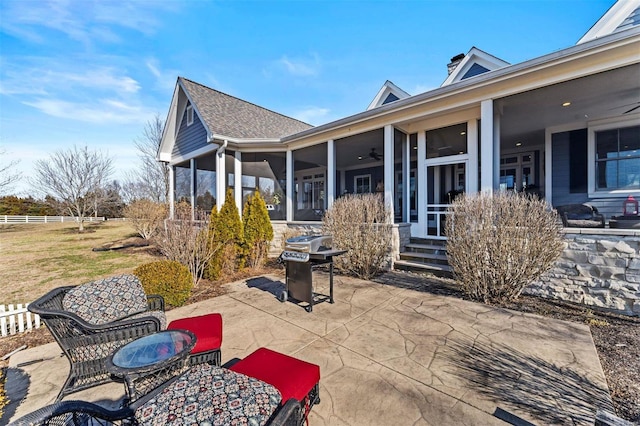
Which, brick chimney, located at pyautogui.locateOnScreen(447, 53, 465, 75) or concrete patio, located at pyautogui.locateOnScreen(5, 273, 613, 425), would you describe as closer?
concrete patio, located at pyautogui.locateOnScreen(5, 273, 613, 425)

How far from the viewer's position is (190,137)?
11094 millimetres

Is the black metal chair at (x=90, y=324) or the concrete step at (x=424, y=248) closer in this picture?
the black metal chair at (x=90, y=324)

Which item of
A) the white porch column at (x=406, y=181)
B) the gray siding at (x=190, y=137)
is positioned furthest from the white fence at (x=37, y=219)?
the white porch column at (x=406, y=181)

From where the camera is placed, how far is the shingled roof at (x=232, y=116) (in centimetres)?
979

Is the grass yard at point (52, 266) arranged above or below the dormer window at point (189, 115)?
below

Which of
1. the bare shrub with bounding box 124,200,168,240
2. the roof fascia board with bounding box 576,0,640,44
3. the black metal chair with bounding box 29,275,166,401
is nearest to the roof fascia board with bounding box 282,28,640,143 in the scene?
the roof fascia board with bounding box 576,0,640,44

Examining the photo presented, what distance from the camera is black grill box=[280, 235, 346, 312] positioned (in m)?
4.32

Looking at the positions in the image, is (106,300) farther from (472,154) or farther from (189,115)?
(189,115)

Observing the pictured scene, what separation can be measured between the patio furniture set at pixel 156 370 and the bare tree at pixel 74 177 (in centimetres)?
2243

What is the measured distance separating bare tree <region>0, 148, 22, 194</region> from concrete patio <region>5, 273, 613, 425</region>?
16.5 meters

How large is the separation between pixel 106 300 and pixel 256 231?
469 centimetres

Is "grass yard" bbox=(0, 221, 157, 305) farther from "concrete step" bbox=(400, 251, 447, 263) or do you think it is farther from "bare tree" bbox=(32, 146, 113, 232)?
"bare tree" bbox=(32, 146, 113, 232)

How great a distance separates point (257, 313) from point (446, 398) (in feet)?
9.58

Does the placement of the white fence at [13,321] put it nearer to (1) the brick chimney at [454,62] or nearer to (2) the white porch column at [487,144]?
(2) the white porch column at [487,144]
